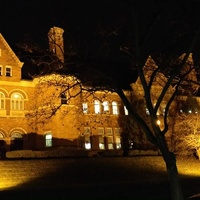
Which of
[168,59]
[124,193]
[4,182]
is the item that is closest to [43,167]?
[4,182]

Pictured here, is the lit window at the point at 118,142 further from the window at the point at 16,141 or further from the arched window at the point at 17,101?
the arched window at the point at 17,101

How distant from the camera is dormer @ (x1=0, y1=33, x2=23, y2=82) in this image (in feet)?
126

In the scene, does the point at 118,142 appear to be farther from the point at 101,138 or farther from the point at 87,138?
the point at 87,138

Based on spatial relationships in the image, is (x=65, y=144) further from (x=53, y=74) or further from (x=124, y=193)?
(x=124, y=193)

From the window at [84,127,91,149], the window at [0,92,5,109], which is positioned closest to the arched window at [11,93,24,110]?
the window at [0,92,5,109]

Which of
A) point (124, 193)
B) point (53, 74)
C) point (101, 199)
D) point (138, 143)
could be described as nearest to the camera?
point (101, 199)

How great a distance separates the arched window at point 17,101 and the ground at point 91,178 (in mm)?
10791

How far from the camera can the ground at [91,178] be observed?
20578 mm

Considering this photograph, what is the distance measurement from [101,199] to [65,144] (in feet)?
57.7

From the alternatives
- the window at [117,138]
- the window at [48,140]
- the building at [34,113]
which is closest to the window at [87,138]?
the building at [34,113]

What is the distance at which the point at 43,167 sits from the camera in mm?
27906

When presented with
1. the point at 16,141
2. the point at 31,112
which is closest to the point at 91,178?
the point at 16,141

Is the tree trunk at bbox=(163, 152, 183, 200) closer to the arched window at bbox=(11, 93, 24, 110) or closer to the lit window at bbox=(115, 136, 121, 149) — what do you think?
the arched window at bbox=(11, 93, 24, 110)

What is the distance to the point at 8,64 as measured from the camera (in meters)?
38.5
